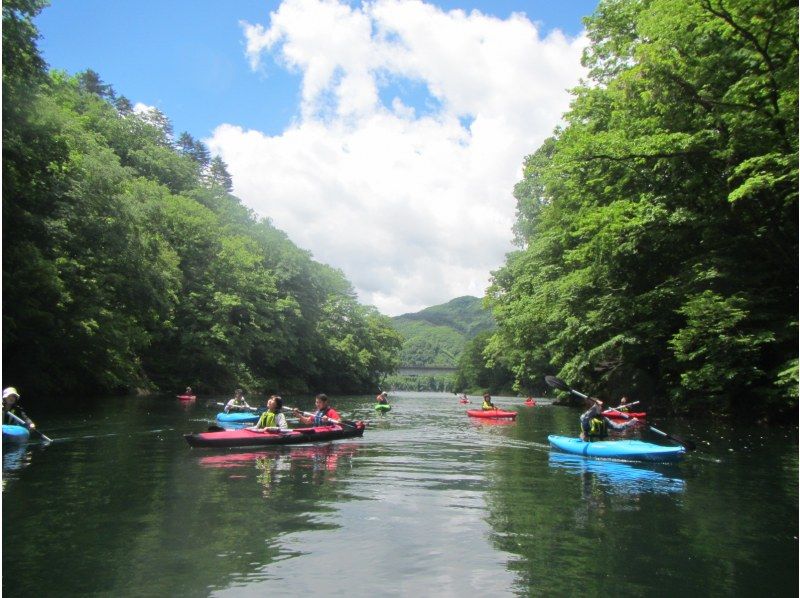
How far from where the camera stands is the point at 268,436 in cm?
1431

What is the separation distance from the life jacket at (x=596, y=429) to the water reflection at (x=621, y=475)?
2.53ft

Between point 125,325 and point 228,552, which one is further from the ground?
point 125,325

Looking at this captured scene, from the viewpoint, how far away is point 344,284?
6300cm

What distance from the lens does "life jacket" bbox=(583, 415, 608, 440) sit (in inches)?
539

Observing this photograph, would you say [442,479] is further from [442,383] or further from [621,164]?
[442,383]

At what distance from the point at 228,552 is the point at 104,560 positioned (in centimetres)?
110

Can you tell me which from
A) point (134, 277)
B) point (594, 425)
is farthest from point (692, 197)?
point (134, 277)

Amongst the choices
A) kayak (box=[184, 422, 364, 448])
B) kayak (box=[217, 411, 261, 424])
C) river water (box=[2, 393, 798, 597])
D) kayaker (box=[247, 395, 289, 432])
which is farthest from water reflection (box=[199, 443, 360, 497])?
kayak (box=[217, 411, 261, 424])

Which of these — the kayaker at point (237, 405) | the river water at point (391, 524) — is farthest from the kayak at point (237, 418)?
the river water at point (391, 524)

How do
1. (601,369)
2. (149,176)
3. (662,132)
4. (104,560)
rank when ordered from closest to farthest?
(104,560), (662,132), (601,369), (149,176)

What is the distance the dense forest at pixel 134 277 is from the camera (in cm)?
2106

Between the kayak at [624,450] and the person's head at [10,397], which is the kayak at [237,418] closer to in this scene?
the person's head at [10,397]

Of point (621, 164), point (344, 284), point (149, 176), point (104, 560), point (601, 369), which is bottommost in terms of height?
point (104, 560)

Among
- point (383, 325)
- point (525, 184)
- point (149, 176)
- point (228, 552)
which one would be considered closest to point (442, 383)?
point (383, 325)
